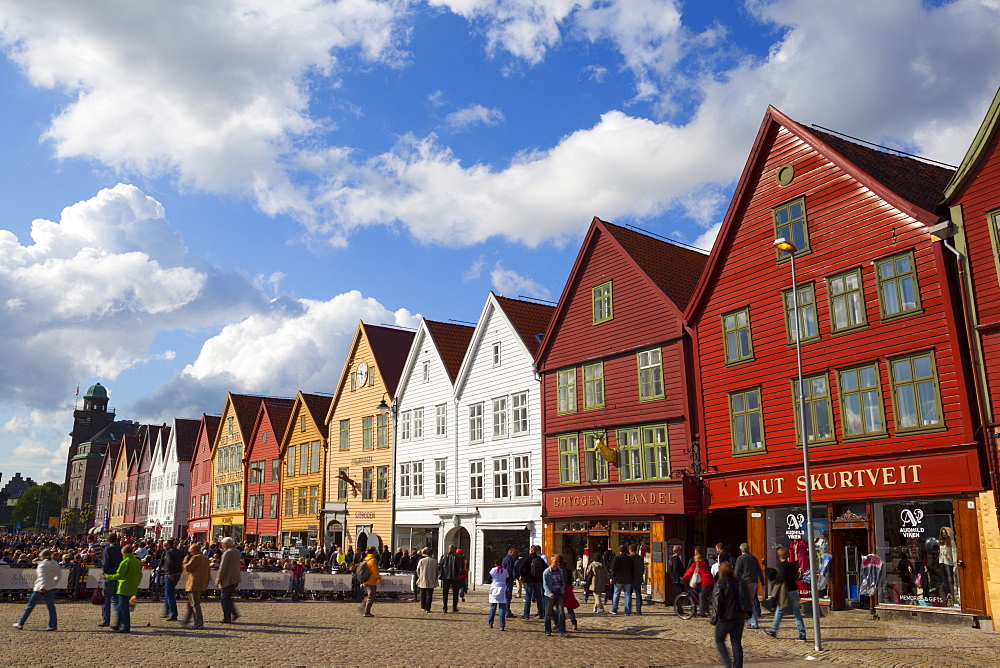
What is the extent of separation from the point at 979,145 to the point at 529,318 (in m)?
20.4

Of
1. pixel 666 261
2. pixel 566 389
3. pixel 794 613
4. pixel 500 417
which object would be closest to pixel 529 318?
pixel 500 417

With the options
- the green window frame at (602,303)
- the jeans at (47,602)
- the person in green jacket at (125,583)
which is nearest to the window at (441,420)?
the green window frame at (602,303)

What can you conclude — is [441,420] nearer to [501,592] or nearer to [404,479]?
[404,479]

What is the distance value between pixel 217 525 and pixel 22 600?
130 ft

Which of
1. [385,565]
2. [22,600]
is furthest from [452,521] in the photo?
[22,600]

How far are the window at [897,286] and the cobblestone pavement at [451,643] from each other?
7465mm

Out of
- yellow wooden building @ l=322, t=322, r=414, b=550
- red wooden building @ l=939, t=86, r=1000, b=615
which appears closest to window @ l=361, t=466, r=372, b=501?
yellow wooden building @ l=322, t=322, r=414, b=550

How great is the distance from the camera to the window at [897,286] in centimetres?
2066

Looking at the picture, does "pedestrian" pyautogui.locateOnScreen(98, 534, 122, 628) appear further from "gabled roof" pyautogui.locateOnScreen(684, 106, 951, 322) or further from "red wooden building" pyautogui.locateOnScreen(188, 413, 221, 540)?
"red wooden building" pyautogui.locateOnScreen(188, 413, 221, 540)

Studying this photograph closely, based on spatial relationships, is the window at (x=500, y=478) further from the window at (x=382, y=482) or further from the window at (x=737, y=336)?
the window at (x=737, y=336)

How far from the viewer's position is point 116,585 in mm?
16750

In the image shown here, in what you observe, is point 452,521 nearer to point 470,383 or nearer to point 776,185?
point 470,383

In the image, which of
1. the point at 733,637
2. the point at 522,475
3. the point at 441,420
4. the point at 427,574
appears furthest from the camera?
the point at 441,420

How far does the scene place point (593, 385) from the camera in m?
30.6
